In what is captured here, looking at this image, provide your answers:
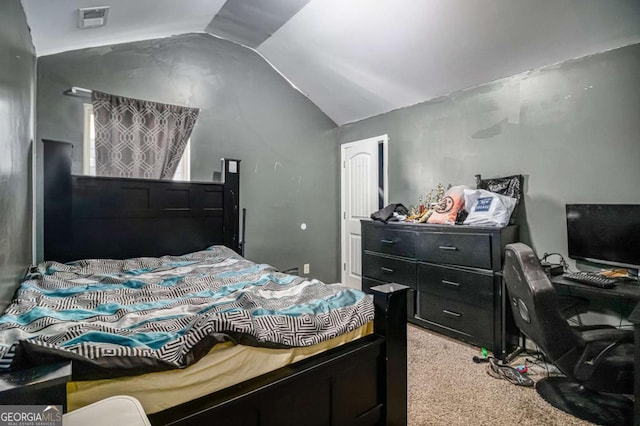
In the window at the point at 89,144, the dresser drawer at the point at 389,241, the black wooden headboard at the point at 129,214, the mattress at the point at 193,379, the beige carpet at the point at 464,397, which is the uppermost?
the window at the point at 89,144

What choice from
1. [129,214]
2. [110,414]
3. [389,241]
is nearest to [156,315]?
[110,414]

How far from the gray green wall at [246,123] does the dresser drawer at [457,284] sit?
68.2 inches

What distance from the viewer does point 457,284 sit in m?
2.73

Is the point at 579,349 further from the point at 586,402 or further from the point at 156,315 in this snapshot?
the point at 156,315

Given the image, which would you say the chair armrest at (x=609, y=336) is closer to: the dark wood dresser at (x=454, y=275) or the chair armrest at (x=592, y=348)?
the chair armrest at (x=592, y=348)

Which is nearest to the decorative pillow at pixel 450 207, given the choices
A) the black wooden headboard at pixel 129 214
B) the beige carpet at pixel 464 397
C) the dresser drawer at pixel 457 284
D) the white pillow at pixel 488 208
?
the white pillow at pixel 488 208

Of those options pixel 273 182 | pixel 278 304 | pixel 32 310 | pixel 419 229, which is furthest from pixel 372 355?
pixel 273 182

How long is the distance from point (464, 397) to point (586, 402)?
27.1 inches

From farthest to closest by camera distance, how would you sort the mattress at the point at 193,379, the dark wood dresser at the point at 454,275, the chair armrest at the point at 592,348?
the dark wood dresser at the point at 454,275, the chair armrest at the point at 592,348, the mattress at the point at 193,379

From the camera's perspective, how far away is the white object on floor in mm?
728

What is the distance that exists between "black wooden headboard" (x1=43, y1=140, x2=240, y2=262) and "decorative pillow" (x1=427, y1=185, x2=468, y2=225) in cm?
197

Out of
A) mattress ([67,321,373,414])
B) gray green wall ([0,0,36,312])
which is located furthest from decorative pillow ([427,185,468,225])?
gray green wall ([0,0,36,312])

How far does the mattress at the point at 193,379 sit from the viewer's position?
864mm

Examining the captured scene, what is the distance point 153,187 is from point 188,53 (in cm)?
154
